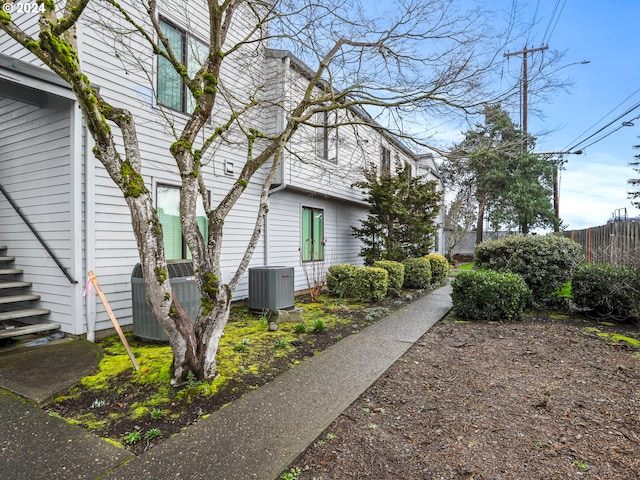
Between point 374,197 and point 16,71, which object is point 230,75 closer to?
point 16,71

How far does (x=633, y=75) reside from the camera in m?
9.02

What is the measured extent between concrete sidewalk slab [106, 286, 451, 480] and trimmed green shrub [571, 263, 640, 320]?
13.8 feet

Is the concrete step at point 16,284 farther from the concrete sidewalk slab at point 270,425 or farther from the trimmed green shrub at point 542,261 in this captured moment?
the trimmed green shrub at point 542,261

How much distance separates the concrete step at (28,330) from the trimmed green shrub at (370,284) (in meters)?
5.79

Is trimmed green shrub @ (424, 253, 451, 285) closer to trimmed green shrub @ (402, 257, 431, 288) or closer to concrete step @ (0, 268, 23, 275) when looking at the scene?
trimmed green shrub @ (402, 257, 431, 288)

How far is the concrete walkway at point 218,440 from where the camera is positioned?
2.19 m

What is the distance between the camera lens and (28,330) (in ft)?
15.2

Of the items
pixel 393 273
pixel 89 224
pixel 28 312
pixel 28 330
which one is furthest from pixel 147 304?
pixel 393 273

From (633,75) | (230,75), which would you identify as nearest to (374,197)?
(230,75)

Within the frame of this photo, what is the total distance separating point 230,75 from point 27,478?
7213 millimetres

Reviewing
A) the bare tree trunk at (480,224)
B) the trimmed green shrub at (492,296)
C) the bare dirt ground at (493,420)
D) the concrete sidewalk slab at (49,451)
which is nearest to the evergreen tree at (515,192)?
the bare tree trunk at (480,224)

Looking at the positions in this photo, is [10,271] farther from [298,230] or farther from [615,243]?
[615,243]

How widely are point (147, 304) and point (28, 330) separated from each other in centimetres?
154

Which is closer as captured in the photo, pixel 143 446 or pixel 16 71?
pixel 143 446
